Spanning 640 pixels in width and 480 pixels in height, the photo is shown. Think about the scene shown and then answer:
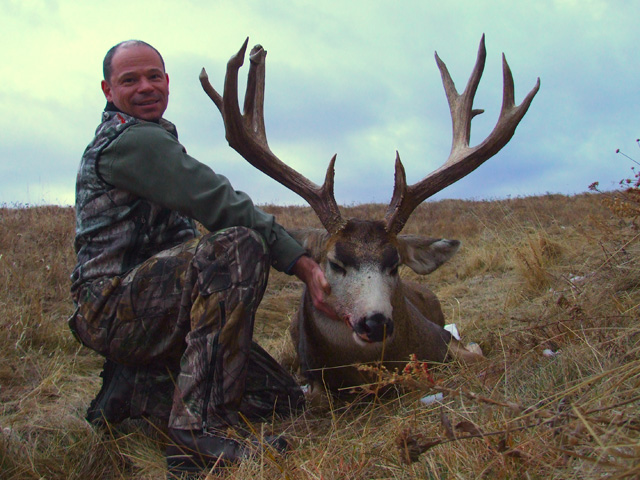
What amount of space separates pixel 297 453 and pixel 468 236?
1016cm

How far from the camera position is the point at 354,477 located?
2.18m

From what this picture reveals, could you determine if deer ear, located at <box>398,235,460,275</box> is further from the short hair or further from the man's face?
the short hair

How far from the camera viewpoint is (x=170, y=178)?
120 inches

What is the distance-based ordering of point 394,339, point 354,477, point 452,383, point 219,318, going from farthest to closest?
point 394,339 → point 452,383 → point 219,318 → point 354,477

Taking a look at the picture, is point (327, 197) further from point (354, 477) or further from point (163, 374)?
point (354, 477)

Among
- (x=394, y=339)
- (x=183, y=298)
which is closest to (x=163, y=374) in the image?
(x=183, y=298)

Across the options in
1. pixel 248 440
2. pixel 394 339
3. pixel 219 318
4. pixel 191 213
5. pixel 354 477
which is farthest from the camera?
pixel 394 339

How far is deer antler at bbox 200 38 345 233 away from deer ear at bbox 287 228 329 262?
83mm

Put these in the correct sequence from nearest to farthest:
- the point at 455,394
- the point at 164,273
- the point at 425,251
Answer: the point at 455,394 → the point at 164,273 → the point at 425,251

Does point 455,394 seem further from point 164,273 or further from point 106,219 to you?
point 106,219

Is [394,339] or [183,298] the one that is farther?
[394,339]

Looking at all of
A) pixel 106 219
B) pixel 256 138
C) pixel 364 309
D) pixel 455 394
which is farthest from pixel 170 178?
pixel 455 394

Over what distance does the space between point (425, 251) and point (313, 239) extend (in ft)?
2.80

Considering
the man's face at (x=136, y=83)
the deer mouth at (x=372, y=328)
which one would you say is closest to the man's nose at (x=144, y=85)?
the man's face at (x=136, y=83)
